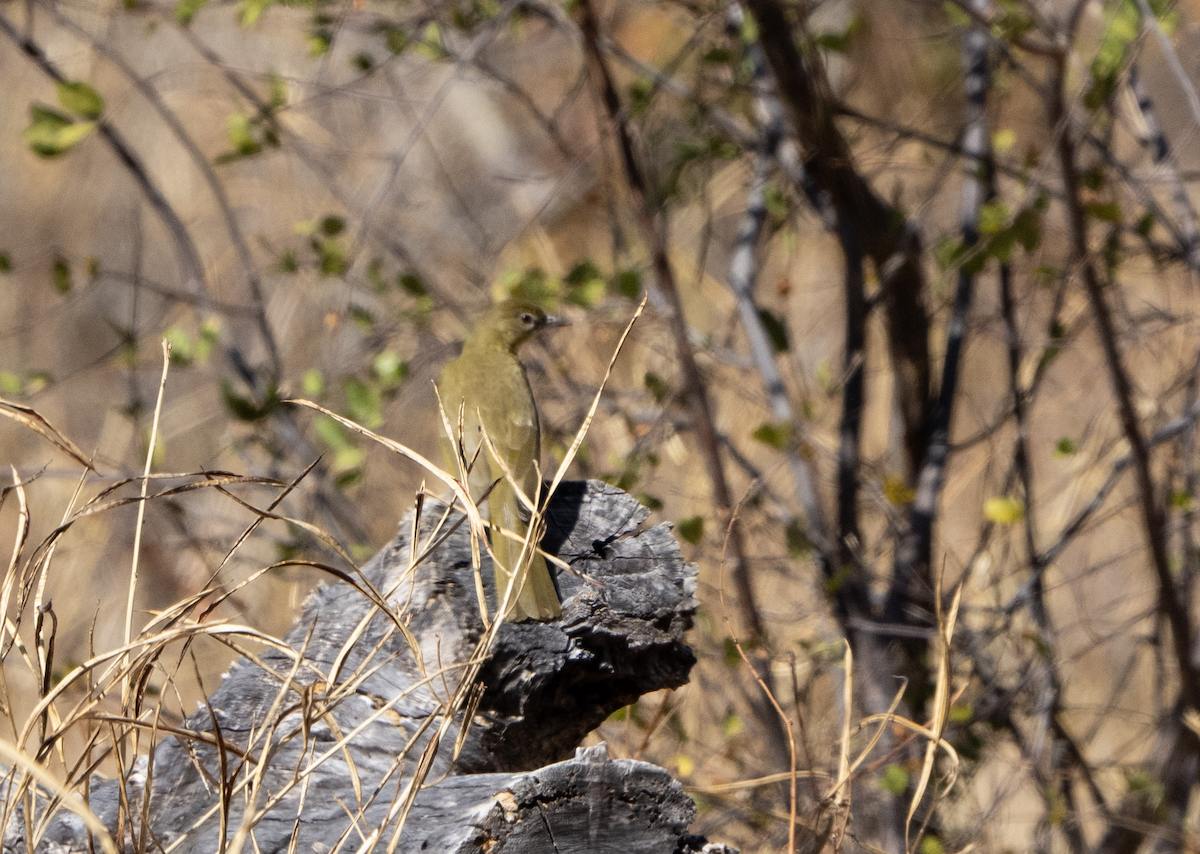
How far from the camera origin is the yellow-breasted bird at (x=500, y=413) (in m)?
2.56

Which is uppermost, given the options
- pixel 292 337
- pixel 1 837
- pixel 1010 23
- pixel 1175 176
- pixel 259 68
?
pixel 259 68

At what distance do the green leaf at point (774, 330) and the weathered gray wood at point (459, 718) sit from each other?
179 centimetres

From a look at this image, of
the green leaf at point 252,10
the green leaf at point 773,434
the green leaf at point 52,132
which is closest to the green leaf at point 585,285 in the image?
the green leaf at point 773,434

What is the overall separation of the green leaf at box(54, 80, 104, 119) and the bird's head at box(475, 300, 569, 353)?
1414 mm

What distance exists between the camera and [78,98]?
318 cm

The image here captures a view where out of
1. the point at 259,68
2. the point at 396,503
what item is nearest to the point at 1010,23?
the point at 396,503

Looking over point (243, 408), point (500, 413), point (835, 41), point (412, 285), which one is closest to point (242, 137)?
point (412, 285)

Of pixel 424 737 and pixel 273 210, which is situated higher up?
pixel 273 210

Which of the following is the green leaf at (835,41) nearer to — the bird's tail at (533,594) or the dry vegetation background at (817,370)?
the dry vegetation background at (817,370)

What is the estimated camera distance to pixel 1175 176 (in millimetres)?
3432

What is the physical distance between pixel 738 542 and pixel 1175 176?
1881mm

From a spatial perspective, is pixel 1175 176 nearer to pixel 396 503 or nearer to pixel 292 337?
pixel 396 503

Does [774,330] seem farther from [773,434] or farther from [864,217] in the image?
[864,217]

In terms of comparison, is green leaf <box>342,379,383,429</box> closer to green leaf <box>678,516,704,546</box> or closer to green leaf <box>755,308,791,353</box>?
green leaf <box>678,516,704,546</box>
